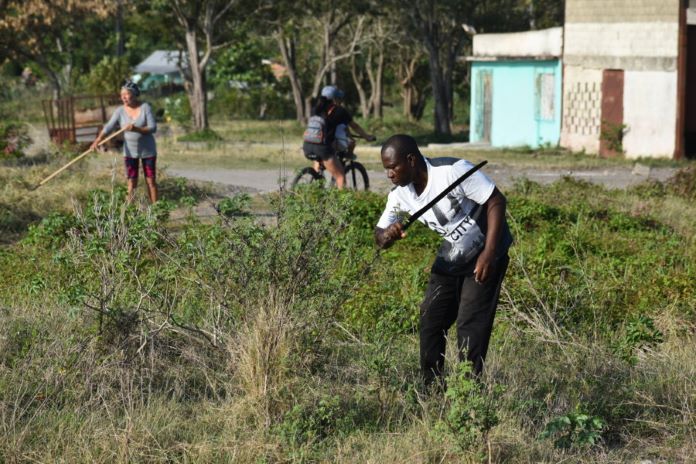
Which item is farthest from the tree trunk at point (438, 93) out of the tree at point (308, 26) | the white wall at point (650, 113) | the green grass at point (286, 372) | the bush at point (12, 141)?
the green grass at point (286, 372)

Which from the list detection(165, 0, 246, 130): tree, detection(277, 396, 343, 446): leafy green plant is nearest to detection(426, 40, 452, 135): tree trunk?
detection(165, 0, 246, 130): tree

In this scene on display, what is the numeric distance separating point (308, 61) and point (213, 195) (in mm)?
36251

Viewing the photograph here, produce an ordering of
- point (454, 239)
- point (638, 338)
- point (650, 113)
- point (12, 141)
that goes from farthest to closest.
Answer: point (650, 113) → point (12, 141) → point (638, 338) → point (454, 239)

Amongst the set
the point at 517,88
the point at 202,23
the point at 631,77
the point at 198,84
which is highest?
the point at 202,23

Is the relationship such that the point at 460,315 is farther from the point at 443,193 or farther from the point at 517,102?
the point at 517,102

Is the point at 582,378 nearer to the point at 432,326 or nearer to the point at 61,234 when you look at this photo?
the point at 432,326

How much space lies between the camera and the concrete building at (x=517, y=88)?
29688 mm

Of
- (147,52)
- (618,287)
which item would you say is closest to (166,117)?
(147,52)

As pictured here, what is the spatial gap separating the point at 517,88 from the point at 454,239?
25743mm

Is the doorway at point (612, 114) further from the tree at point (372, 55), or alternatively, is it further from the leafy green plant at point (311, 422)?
the leafy green plant at point (311, 422)

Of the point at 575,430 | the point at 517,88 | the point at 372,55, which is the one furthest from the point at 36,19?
the point at 575,430

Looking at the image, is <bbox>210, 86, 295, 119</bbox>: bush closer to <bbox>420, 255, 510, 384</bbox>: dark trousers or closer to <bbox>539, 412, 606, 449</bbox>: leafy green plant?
<bbox>420, 255, 510, 384</bbox>: dark trousers

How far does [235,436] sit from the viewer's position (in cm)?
587

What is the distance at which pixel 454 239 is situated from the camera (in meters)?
6.37
